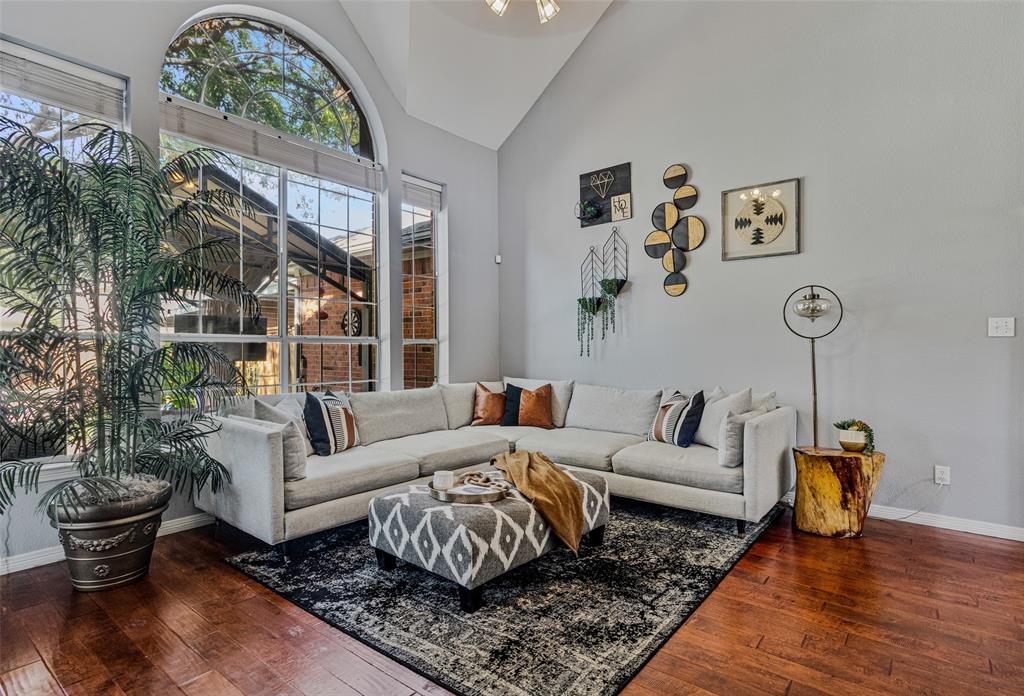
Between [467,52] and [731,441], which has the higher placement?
[467,52]

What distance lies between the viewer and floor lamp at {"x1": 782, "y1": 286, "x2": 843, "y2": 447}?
3428mm

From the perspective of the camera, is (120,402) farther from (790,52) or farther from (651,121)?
(790,52)

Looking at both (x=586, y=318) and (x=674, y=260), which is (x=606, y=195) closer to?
(x=674, y=260)

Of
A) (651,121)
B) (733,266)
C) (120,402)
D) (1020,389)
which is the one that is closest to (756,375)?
(733,266)

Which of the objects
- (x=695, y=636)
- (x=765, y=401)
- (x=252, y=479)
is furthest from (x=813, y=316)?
(x=252, y=479)

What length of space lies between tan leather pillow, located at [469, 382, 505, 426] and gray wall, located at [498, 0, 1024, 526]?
2.78 feet

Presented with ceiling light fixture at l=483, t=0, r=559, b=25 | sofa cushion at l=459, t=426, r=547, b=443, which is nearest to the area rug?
sofa cushion at l=459, t=426, r=547, b=443

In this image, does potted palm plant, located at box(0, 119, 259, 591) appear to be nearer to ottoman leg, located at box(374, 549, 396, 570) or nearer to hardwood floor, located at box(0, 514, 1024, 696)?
hardwood floor, located at box(0, 514, 1024, 696)

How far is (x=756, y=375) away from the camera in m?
3.92

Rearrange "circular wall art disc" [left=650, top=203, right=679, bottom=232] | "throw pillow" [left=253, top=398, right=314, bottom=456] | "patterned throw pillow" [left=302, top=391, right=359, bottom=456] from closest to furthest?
"throw pillow" [left=253, top=398, right=314, bottom=456] < "patterned throw pillow" [left=302, top=391, right=359, bottom=456] < "circular wall art disc" [left=650, top=203, right=679, bottom=232]

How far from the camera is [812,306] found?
3426 millimetres

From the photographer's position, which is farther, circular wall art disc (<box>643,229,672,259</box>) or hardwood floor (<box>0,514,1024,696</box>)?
circular wall art disc (<box>643,229,672,259</box>)

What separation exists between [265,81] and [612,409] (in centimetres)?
349

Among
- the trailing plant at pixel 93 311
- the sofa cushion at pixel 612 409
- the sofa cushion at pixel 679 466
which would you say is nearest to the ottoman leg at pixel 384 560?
the trailing plant at pixel 93 311
